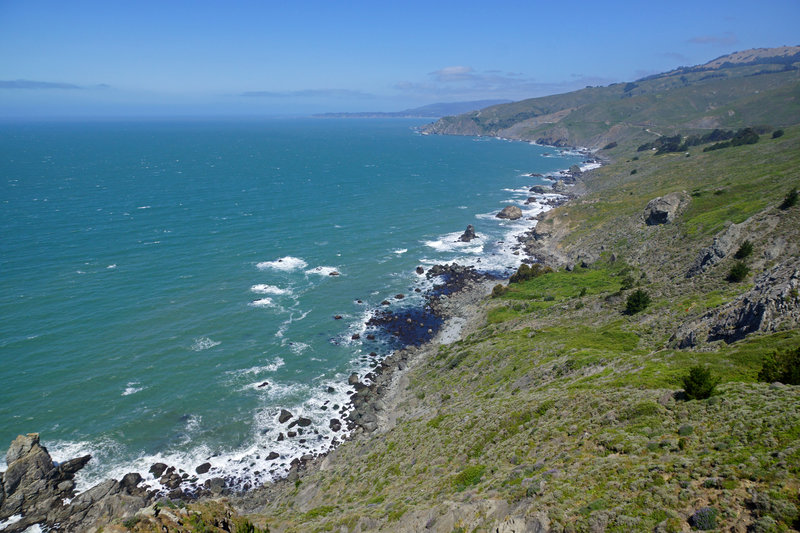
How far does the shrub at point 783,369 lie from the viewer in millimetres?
24219

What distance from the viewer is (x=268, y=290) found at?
84.5 metres

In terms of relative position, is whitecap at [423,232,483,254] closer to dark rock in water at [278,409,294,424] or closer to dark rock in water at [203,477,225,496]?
dark rock in water at [278,409,294,424]

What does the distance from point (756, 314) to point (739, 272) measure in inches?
661

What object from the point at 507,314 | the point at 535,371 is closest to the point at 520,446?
the point at 535,371

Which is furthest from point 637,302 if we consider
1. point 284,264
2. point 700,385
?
point 284,264

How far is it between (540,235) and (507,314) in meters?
51.9

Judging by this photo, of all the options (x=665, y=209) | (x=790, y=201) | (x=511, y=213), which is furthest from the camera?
(x=511, y=213)

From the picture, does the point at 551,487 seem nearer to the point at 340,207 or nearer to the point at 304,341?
the point at 304,341

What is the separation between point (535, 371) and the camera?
148 ft

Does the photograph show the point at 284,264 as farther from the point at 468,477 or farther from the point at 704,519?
the point at 704,519

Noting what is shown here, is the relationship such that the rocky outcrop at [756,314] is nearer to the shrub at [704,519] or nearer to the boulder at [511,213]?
the shrub at [704,519]

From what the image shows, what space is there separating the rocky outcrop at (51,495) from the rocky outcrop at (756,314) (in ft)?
180

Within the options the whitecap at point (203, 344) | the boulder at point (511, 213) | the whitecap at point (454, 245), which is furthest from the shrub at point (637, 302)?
the boulder at point (511, 213)

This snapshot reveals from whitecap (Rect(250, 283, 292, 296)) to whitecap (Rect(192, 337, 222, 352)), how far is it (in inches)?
679
